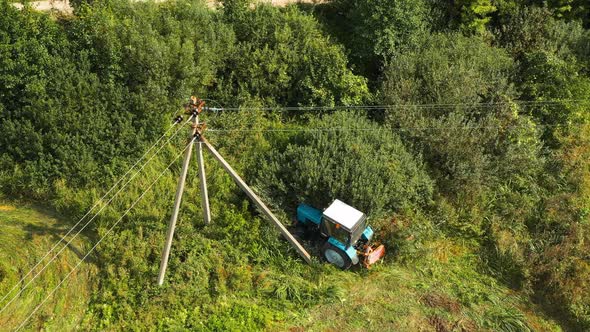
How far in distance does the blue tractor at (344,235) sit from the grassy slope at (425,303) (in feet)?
1.33

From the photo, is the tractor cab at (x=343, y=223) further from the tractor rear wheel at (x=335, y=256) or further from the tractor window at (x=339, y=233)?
the tractor rear wheel at (x=335, y=256)

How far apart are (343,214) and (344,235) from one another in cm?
48

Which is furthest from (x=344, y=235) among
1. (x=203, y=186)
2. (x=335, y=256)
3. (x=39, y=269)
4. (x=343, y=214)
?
(x=39, y=269)

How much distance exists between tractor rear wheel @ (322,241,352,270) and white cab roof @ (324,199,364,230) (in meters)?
0.68

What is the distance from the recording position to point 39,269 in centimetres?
1039

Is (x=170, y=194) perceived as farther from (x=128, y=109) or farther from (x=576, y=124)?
(x=576, y=124)

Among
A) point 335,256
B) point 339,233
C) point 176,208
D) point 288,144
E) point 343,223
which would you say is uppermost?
point 176,208

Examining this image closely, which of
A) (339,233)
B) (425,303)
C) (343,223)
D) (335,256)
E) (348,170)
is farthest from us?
(348,170)

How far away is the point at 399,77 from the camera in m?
14.4

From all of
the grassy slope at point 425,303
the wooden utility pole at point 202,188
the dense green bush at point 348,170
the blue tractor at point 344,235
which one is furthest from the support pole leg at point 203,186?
the grassy slope at point 425,303

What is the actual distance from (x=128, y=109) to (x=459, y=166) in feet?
28.5

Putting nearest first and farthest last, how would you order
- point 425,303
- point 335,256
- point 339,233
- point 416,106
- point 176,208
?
point 176,208 < point 339,233 < point 425,303 < point 335,256 < point 416,106

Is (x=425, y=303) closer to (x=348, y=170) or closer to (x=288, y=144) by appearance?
(x=348, y=170)

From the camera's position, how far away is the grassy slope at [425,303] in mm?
10164
